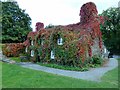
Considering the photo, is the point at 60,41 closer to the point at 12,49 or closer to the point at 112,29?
the point at 12,49

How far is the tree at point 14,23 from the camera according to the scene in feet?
130

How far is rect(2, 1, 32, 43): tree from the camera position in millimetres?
39656

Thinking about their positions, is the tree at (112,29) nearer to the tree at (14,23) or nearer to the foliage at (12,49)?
the tree at (14,23)

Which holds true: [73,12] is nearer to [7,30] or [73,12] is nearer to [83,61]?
[83,61]

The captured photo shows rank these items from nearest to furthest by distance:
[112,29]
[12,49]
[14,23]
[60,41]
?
[60,41] → [12,49] → [14,23] → [112,29]

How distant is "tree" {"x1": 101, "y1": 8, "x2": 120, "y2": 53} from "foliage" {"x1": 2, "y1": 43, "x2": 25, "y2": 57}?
20247 mm

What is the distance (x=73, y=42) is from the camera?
17.9m

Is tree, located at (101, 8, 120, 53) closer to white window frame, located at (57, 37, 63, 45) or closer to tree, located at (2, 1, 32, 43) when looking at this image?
tree, located at (2, 1, 32, 43)

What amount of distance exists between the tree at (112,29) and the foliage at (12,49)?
2025 centimetres

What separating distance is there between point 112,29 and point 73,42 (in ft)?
106

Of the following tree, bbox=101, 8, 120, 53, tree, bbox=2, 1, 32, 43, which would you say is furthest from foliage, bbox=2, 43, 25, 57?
tree, bbox=101, 8, 120, 53

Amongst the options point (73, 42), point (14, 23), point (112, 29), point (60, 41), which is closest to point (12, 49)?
point (14, 23)

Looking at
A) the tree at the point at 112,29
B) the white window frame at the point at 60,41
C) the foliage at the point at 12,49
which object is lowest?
the foliage at the point at 12,49

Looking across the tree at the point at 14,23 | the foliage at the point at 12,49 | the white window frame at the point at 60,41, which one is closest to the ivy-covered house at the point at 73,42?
the white window frame at the point at 60,41
